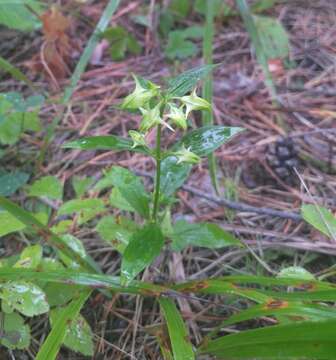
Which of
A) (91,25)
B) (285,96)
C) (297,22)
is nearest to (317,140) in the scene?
(285,96)

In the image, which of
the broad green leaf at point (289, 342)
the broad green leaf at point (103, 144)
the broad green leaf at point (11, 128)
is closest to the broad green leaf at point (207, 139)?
the broad green leaf at point (103, 144)

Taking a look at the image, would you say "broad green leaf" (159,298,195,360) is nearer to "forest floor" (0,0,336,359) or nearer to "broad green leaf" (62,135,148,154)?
"forest floor" (0,0,336,359)

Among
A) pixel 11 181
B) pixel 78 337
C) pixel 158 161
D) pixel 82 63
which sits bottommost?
pixel 78 337

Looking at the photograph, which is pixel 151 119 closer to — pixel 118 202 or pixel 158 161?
pixel 158 161

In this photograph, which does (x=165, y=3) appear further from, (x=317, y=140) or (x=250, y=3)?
(x=317, y=140)

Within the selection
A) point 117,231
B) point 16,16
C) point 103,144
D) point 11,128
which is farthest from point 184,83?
point 16,16

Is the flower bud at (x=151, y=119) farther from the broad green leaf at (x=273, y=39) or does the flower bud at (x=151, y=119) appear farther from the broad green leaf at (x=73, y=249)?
the broad green leaf at (x=273, y=39)

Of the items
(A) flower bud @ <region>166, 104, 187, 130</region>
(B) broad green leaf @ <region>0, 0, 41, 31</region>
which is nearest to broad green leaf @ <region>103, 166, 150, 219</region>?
(A) flower bud @ <region>166, 104, 187, 130</region>
